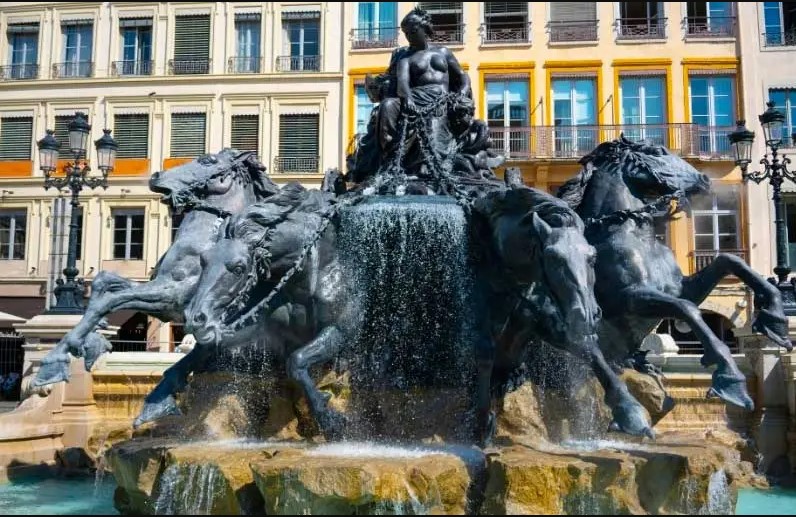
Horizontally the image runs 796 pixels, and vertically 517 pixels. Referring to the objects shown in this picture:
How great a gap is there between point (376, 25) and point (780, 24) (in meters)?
15.7

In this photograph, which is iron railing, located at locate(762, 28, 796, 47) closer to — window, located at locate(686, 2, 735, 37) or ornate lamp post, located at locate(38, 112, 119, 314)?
window, located at locate(686, 2, 735, 37)

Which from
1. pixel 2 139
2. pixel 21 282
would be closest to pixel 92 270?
pixel 21 282

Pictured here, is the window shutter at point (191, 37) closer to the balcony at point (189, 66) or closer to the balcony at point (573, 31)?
the balcony at point (189, 66)

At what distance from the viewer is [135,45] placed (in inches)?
1273

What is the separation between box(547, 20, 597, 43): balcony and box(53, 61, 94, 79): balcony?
63.1 feet

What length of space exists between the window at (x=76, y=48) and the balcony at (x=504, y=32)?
54.8 feet

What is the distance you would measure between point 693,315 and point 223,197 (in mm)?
4816

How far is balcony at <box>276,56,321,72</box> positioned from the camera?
31.1 m

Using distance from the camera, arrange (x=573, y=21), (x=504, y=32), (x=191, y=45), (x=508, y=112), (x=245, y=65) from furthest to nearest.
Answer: (x=191, y=45) < (x=245, y=65) < (x=504, y=32) < (x=573, y=21) < (x=508, y=112)

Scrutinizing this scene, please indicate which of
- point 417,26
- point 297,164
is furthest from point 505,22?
point 417,26

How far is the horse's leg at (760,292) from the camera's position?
22.4 ft

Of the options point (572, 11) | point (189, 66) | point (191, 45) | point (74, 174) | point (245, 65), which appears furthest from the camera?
point (191, 45)

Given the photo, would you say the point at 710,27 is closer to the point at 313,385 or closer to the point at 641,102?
the point at 641,102

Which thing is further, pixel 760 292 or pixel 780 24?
pixel 780 24
